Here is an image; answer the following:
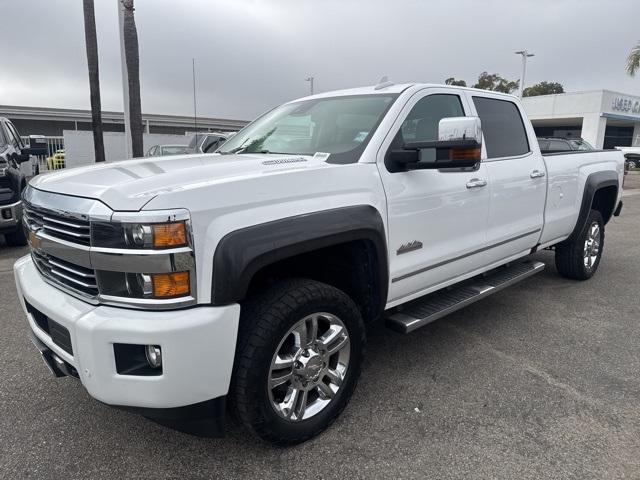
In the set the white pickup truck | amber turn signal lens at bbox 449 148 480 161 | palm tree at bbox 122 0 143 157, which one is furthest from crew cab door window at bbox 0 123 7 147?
amber turn signal lens at bbox 449 148 480 161

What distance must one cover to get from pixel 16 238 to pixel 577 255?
24.6ft

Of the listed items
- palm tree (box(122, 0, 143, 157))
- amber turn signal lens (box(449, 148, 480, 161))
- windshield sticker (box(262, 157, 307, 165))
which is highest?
palm tree (box(122, 0, 143, 157))

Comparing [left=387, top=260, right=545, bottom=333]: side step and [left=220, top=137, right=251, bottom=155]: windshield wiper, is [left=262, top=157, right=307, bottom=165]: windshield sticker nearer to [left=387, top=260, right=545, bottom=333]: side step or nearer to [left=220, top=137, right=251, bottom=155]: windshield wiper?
[left=220, top=137, right=251, bottom=155]: windshield wiper

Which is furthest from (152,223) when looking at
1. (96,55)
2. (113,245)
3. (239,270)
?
(96,55)

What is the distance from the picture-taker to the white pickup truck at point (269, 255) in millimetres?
2057

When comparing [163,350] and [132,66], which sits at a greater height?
[132,66]

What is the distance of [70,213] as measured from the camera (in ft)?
7.21

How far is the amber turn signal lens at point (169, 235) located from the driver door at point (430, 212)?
127 centimetres

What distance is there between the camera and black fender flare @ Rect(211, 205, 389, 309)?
212cm

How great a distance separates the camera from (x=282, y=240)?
7.52 ft

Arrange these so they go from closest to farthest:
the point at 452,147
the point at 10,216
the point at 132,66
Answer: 1. the point at 452,147
2. the point at 10,216
3. the point at 132,66

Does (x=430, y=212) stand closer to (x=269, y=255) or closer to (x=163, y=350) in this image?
(x=269, y=255)

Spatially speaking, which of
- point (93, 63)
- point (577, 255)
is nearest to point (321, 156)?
point (577, 255)

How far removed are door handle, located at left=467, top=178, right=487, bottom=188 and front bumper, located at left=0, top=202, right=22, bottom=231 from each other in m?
6.15
